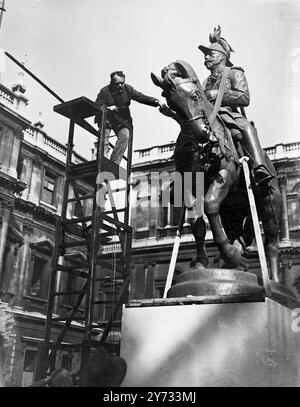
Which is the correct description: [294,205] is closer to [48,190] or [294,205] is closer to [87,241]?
[48,190]

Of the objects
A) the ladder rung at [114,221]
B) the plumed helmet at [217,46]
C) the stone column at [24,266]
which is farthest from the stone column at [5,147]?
the plumed helmet at [217,46]

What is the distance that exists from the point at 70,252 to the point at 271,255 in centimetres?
2117

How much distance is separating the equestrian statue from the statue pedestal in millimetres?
750

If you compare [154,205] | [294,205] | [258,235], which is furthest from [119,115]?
[154,205]

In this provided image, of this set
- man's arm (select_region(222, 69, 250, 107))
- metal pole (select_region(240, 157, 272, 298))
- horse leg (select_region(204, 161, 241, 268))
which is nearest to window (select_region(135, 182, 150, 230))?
man's arm (select_region(222, 69, 250, 107))

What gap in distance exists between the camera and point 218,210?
409cm

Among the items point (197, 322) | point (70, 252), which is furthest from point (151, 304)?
point (70, 252)

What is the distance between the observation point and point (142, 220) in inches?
1042

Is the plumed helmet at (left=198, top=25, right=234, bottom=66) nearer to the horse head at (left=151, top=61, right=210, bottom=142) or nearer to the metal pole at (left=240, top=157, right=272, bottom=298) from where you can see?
the horse head at (left=151, top=61, right=210, bottom=142)

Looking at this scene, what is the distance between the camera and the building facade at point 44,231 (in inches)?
842

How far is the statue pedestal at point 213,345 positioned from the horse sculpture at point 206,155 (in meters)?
0.78

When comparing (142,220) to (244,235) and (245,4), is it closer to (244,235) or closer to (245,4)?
(245,4)

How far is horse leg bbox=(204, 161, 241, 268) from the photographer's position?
4.04 metres

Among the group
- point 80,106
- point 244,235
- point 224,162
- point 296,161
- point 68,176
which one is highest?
point 296,161
